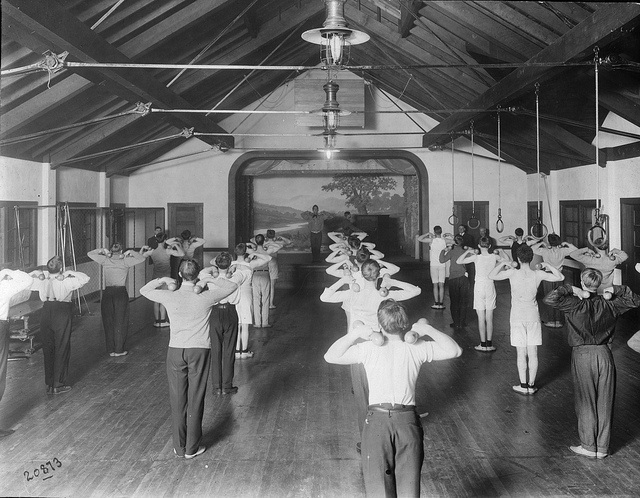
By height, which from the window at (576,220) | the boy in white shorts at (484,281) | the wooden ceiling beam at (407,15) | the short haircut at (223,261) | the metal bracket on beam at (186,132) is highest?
the wooden ceiling beam at (407,15)

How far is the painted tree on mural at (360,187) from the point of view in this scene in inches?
722

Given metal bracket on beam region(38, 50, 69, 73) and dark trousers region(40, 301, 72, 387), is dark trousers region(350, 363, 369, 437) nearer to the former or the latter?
dark trousers region(40, 301, 72, 387)

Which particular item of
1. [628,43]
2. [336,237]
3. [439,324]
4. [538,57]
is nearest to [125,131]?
[336,237]

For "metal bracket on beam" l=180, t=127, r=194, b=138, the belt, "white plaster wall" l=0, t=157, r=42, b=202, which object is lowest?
the belt

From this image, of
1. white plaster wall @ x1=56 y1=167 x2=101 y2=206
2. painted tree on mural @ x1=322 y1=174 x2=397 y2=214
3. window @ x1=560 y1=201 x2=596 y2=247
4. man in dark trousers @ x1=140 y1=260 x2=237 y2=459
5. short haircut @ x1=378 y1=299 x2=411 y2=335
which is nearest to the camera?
short haircut @ x1=378 y1=299 x2=411 y2=335

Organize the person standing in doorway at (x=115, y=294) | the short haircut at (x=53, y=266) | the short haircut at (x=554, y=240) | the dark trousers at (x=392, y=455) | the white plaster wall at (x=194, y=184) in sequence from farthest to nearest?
the white plaster wall at (x=194, y=184)
the short haircut at (x=554, y=240)
the person standing in doorway at (x=115, y=294)
the short haircut at (x=53, y=266)
the dark trousers at (x=392, y=455)

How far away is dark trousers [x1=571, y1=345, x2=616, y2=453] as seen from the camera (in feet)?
14.8

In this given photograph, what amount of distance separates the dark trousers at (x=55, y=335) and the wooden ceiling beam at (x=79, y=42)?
8.69 ft

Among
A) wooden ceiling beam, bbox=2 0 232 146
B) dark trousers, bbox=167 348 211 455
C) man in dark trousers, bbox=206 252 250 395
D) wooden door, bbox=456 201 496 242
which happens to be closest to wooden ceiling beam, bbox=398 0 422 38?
wooden ceiling beam, bbox=2 0 232 146

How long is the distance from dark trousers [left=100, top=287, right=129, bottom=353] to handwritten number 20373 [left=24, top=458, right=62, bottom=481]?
321cm

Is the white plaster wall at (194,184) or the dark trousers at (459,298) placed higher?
the white plaster wall at (194,184)

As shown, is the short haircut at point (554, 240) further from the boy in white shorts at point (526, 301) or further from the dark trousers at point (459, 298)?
the boy in white shorts at point (526, 301)

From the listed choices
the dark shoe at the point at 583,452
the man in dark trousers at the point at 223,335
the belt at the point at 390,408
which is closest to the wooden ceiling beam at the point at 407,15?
the man in dark trousers at the point at 223,335

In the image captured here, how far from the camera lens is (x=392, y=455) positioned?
→ 3.01 m
